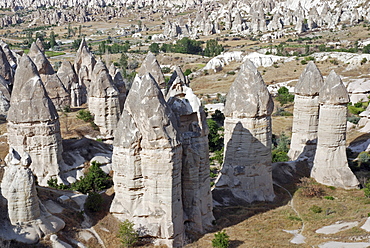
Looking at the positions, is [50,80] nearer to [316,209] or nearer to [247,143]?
[247,143]

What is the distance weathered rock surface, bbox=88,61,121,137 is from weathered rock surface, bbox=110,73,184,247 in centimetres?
1450

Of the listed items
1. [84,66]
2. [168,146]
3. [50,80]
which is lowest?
[50,80]

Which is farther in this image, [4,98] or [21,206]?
[4,98]

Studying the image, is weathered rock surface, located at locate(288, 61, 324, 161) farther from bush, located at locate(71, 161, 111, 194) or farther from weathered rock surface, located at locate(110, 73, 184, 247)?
weathered rock surface, located at locate(110, 73, 184, 247)

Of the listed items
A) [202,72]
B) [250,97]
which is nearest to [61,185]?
[250,97]

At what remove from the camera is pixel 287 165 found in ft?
87.4

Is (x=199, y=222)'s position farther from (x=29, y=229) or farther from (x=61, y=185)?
(x=61, y=185)

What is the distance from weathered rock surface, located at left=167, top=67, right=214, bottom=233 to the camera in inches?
678

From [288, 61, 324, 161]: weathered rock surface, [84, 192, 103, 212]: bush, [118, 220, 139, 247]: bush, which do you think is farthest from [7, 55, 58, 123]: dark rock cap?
[288, 61, 324, 161]: weathered rock surface

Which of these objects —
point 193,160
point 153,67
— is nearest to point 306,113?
point 153,67

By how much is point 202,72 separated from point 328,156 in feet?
173

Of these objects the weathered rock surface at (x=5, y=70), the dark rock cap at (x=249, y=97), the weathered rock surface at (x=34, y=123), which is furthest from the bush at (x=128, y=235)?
the weathered rock surface at (x=5, y=70)

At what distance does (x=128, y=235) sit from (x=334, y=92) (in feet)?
45.6

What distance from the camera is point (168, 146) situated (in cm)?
1559
